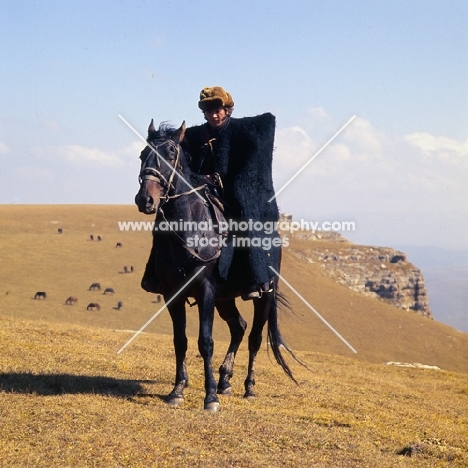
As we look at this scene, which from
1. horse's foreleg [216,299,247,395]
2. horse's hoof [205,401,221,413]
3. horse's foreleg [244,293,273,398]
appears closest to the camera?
horse's hoof [205,401,221,413]

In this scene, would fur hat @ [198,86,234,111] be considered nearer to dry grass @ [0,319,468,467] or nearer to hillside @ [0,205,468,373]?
dry grass @ [0,319,468,467]

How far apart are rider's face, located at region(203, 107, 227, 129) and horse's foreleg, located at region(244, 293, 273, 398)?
3009mm

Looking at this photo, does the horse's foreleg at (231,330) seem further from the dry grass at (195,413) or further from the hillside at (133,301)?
the hillside at (133,301)

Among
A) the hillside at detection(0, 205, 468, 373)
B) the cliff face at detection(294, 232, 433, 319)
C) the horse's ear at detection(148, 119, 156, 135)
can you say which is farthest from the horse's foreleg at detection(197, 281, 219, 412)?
the cliff face at detection(294, 232, 433, 319)

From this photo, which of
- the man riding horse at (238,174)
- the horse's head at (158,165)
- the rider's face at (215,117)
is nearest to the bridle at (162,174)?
the horse's head at (158,165)

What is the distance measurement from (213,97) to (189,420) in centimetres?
464

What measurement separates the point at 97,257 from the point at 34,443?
209 ft

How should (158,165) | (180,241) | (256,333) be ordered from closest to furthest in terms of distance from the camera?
(158,165) → (180,241) → (256,333)

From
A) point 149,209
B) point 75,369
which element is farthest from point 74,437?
point 75,369

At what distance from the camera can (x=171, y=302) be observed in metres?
9.82

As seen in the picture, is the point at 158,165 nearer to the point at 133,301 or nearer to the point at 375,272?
Result: the point at 133,301

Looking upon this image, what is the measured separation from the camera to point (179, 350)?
1038 cm

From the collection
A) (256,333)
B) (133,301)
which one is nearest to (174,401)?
(256,333)

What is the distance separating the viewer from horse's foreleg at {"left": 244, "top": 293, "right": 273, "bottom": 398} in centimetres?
1153
